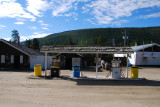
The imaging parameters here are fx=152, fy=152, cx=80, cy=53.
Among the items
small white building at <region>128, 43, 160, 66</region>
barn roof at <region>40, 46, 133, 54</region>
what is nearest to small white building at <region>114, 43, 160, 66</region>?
small white building at <region>128, 43, 160, 66</region>

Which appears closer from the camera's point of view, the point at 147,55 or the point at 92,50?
the point at 92,50

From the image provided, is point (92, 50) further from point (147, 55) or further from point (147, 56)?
point (147, 55)

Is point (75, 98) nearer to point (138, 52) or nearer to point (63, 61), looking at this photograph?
point (63, 61)

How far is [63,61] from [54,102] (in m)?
18.5

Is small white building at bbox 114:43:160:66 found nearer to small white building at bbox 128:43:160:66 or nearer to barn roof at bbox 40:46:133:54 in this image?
small white building at bbox 128:43:160:66

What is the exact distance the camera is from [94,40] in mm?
76500

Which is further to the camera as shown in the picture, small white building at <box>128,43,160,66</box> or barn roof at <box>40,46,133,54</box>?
small white building at <box>128,43,160,66</box>

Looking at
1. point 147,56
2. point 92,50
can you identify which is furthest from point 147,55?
point 92,50

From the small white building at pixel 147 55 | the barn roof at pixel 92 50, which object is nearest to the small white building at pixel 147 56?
the small white building at pixel 147 55

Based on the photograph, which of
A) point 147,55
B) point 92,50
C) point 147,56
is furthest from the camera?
point 147,55

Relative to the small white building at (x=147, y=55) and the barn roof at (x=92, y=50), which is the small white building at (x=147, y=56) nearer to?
the small white building at (x=147, y=55)

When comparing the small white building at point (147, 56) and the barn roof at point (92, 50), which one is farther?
the small white building at point (147, 56)

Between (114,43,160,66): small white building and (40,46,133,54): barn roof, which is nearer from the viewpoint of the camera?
(40,46,133,54): barn roof

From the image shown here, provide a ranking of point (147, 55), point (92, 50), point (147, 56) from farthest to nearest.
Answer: point (147, 55)
point (147, 56)
point (92, 50)
